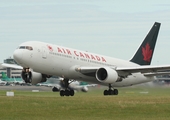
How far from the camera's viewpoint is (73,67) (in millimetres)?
50969

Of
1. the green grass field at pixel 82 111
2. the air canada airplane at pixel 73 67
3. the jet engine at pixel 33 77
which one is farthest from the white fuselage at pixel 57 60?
the green grass field at pixel 82 111

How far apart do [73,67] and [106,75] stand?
123 inches

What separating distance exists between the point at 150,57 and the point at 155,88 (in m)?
3.53

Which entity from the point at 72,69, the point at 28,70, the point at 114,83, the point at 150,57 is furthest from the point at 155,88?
the point at 28,70

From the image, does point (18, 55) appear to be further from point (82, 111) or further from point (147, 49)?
point (82, 111)

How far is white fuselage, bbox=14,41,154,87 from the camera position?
4809 centimetres

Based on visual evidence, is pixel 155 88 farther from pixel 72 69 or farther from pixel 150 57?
pixel 72 69

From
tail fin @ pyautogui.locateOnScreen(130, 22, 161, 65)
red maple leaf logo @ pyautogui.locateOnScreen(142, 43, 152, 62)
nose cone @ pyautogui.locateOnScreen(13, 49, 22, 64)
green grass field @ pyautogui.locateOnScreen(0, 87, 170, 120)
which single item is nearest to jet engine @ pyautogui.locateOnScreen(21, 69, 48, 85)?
nose cone @ pyautogui.locateOnScreen(13, 49, 22, 64)

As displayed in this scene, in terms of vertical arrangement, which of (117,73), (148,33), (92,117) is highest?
(148,33)

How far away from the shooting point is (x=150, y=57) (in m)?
61.8

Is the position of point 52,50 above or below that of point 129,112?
above

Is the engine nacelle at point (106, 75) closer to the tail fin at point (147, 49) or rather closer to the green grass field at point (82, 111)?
the tail fin at point (147, 49)

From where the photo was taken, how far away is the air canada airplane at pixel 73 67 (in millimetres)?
48375

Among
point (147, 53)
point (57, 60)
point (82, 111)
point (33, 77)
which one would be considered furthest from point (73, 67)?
point (82, 111)
